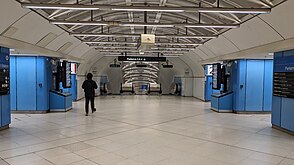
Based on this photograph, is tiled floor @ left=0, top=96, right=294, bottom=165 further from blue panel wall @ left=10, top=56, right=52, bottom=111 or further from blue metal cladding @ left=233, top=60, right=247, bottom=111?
blue metal cladding @ left=233, top=60, right=247, bottom=111

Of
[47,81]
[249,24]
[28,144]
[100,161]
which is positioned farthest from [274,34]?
[47,81]

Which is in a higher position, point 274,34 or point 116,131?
point 274,34

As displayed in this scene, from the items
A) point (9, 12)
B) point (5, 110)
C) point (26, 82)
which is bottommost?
point (5, 110)

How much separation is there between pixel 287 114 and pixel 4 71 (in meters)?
8.06

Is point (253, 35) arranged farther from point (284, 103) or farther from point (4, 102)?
point (4, 102)

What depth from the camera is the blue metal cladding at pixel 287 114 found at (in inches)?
251

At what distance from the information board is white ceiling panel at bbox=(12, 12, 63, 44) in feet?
1.84

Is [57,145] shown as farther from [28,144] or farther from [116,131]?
[116,131]

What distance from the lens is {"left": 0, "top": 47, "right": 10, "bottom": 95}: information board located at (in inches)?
256

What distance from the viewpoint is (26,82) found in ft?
30.7

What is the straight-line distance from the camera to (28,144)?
202 inches

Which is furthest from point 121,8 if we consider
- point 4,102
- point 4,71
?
point 4,102

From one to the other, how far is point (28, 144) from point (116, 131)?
7.29 ft

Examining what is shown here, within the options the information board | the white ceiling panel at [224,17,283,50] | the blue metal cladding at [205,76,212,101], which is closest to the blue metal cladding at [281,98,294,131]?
the white ceiling panel at [224,17,283,50]
